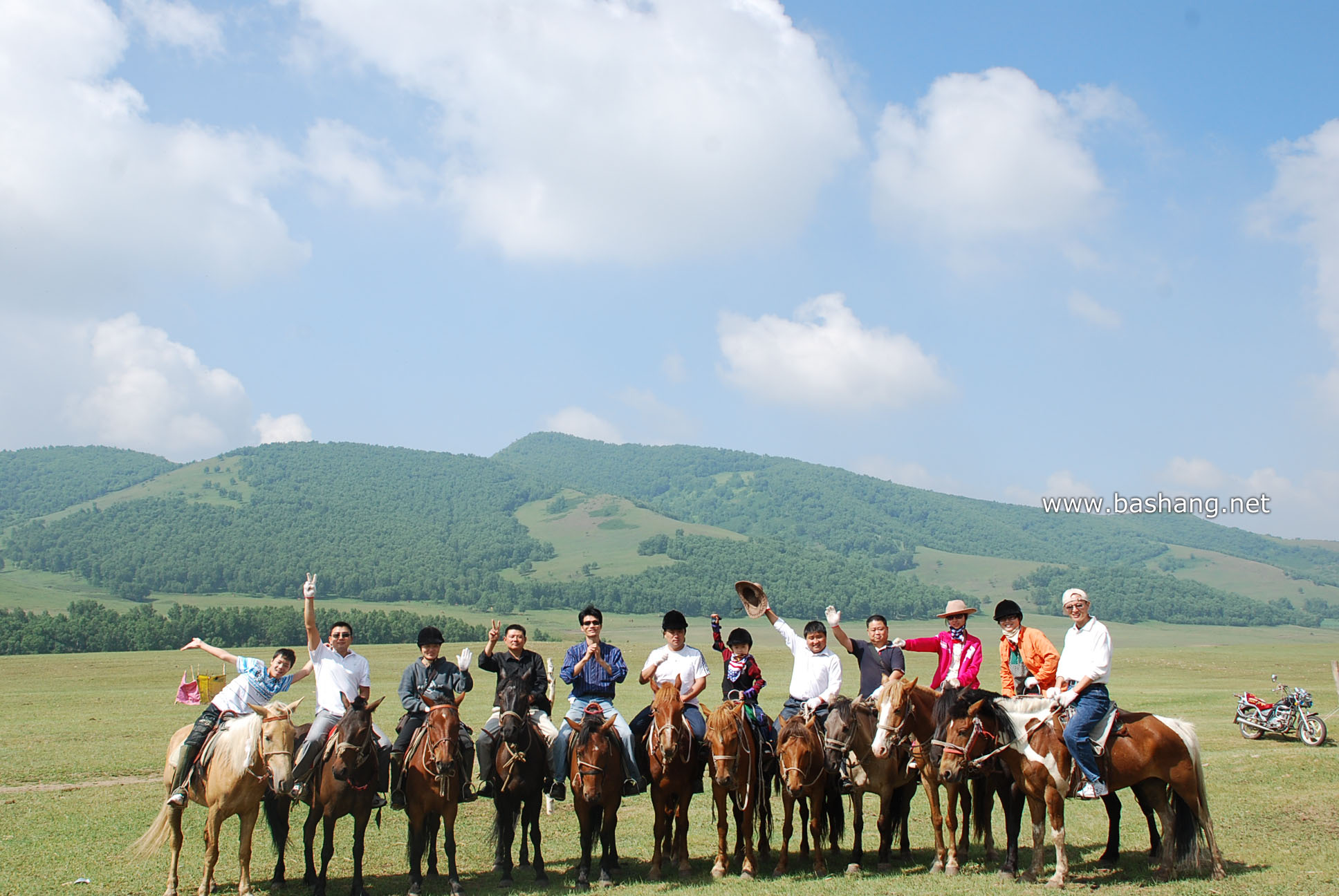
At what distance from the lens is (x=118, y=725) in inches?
1217

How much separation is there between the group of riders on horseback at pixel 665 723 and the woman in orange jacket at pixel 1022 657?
3cm

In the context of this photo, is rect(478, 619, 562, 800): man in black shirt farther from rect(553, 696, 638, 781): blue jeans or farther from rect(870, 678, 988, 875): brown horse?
rect(870, 678, 988, 875): brown horse

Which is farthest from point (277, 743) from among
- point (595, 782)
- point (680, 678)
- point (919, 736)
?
point (919, 736)

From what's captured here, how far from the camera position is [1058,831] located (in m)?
9.82

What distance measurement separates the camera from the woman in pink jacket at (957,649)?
11.4 meters

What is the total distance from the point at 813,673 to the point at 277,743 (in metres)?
6.34

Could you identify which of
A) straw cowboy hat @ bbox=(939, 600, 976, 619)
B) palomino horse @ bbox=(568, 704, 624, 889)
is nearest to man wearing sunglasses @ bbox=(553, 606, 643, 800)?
palomino horse @ bbox=(568, 704, 624, 889)

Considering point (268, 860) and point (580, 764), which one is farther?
point (268, 860)

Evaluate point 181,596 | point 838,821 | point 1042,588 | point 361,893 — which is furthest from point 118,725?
point 1042,588

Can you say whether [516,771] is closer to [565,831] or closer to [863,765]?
[863,765]

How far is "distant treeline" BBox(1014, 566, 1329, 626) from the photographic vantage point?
167500mm

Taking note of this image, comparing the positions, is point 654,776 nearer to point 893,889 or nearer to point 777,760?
point 777,760

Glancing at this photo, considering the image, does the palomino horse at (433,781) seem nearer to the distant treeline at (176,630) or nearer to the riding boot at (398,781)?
the riding boot at (398,781)

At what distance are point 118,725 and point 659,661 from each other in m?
27.9
